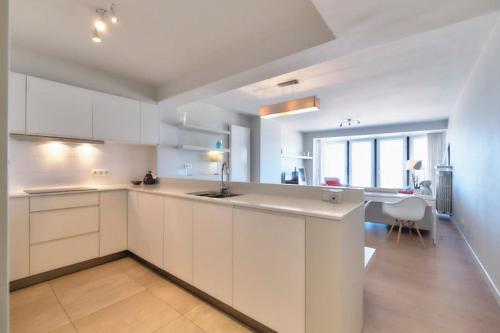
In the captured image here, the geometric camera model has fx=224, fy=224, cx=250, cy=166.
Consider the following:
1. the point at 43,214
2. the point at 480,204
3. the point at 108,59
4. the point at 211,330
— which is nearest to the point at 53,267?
the point at 43,214

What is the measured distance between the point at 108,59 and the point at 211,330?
314 centimetres

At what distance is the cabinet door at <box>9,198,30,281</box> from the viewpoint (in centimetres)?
223

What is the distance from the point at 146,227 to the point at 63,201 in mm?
938

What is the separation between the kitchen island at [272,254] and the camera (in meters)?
1.35

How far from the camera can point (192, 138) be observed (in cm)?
433

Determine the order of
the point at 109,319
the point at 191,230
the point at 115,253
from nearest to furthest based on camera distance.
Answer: the point at 109,319, the point at 191,230, the point at 115,253

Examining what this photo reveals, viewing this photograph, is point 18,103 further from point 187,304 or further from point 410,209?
point 410,209

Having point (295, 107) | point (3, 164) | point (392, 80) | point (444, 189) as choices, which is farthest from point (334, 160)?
point (3, 164)

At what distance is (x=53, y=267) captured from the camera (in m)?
2.46

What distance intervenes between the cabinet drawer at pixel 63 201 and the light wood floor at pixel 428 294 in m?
3.11

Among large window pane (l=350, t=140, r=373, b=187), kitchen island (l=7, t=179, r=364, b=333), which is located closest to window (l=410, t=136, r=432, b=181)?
large window pane (l=350, t=140, r=373, b=187)

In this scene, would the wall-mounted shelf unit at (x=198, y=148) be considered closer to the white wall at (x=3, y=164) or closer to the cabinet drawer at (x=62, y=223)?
the cabinet drawer at (x=62, y=223)

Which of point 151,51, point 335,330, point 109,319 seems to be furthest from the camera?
point 151,51

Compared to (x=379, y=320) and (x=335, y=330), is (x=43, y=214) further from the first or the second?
(x=379, y=320)
